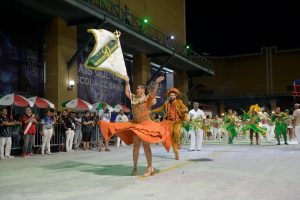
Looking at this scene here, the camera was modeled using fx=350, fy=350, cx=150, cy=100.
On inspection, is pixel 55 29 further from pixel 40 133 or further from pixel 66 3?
pixel 40 133

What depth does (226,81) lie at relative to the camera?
52.3 meters

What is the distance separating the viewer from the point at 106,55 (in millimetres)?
7953

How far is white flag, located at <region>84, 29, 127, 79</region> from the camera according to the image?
25.1 ft

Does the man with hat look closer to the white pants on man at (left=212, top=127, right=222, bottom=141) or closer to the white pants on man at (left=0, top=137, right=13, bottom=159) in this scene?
the white pants on man at (left=0, top=137, right=13, bottom=159)

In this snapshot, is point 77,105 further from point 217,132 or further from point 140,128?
point 217,132

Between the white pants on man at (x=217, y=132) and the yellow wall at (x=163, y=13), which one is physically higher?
the yellow wall at (x=163, y=13)

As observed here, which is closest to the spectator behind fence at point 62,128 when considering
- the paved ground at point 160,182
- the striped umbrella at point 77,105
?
the striped umbrella at point 77,105

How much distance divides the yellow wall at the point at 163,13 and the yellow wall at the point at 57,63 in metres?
6.39

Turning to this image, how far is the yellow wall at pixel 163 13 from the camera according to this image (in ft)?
85.6

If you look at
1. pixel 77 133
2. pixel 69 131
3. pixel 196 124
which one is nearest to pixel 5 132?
pixel 69 131

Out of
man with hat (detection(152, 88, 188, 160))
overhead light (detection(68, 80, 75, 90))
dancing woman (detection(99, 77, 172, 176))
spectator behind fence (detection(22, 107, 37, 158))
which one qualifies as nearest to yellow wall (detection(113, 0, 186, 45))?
overhead light (detection(68, 80, 75, 90))

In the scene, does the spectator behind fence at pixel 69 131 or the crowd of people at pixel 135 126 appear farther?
the spectator behind fence at pixel 69 131

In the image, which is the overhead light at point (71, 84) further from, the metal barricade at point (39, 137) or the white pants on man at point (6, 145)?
the white pants on man at point (6, 145)

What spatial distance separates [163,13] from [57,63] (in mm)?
15279
